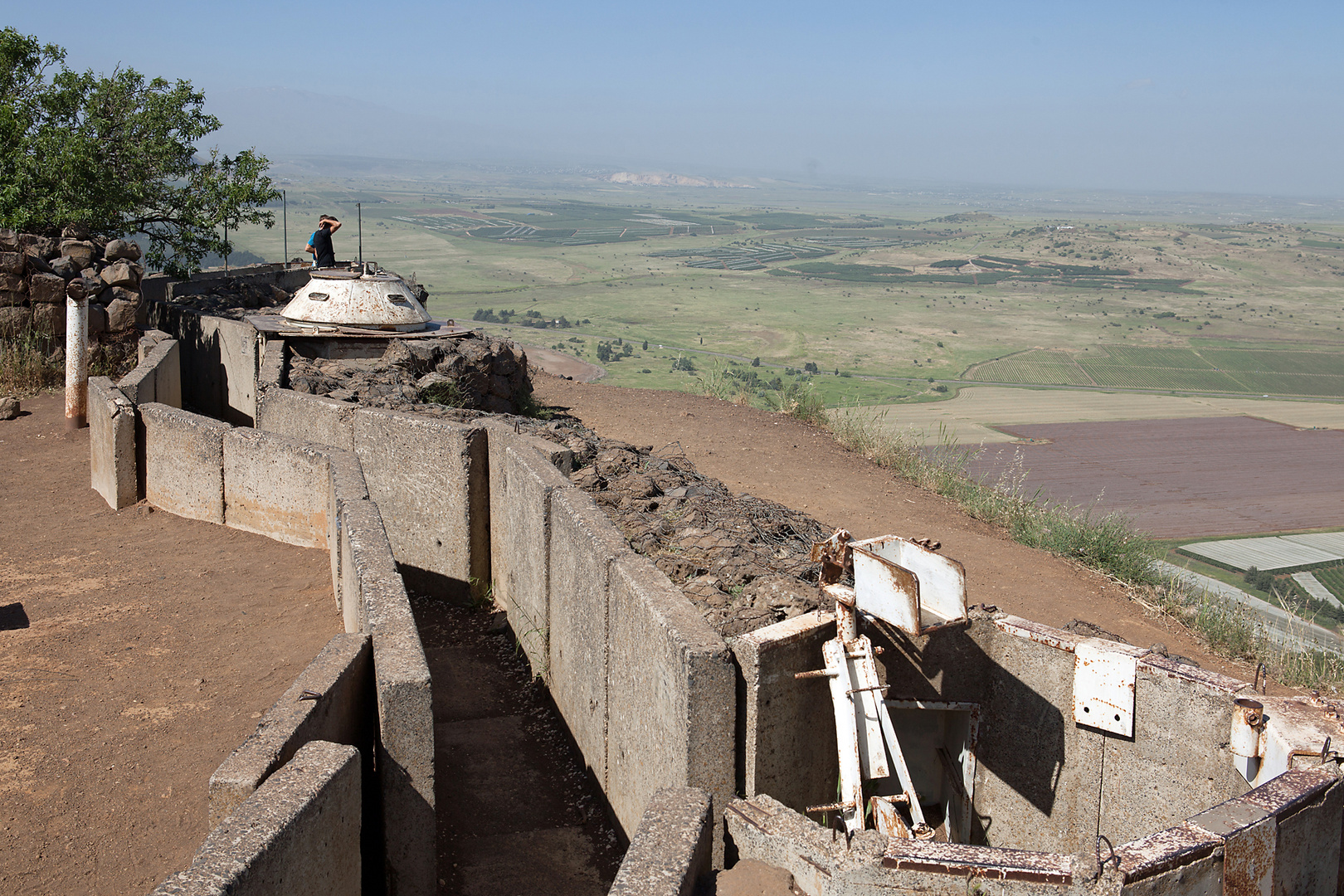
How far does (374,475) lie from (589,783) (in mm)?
3523

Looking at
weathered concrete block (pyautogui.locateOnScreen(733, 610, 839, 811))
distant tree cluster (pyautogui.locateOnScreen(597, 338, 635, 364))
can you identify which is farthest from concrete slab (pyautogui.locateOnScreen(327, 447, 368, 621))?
distant tree cluster (pyautogui.locateOnScreen(597, 338, 635, 364))

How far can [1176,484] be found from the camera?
30609 mm

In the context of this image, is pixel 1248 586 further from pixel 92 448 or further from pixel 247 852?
pixel 247 852

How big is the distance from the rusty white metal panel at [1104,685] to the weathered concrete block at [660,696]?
1.88 m

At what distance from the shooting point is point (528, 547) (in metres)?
7.22

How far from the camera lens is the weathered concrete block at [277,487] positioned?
798 cm

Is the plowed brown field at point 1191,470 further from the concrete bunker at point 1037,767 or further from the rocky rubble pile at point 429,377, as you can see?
the concrete bunker at point 1037,767

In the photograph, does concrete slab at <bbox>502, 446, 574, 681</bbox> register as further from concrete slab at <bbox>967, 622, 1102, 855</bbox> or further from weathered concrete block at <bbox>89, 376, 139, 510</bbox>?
weathered concrete block at <bbox>89, 376, 139, 510</bbox>

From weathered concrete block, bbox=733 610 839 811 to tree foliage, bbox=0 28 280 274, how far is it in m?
13.5

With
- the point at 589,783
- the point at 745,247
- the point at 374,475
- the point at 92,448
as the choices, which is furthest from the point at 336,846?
the point at 745,247

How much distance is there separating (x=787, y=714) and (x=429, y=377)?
685 centimetres

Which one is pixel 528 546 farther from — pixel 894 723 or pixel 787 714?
pixel 787 714

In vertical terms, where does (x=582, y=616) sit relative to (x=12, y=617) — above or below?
above

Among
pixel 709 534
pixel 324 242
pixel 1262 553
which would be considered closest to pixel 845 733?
pixel 709 534
